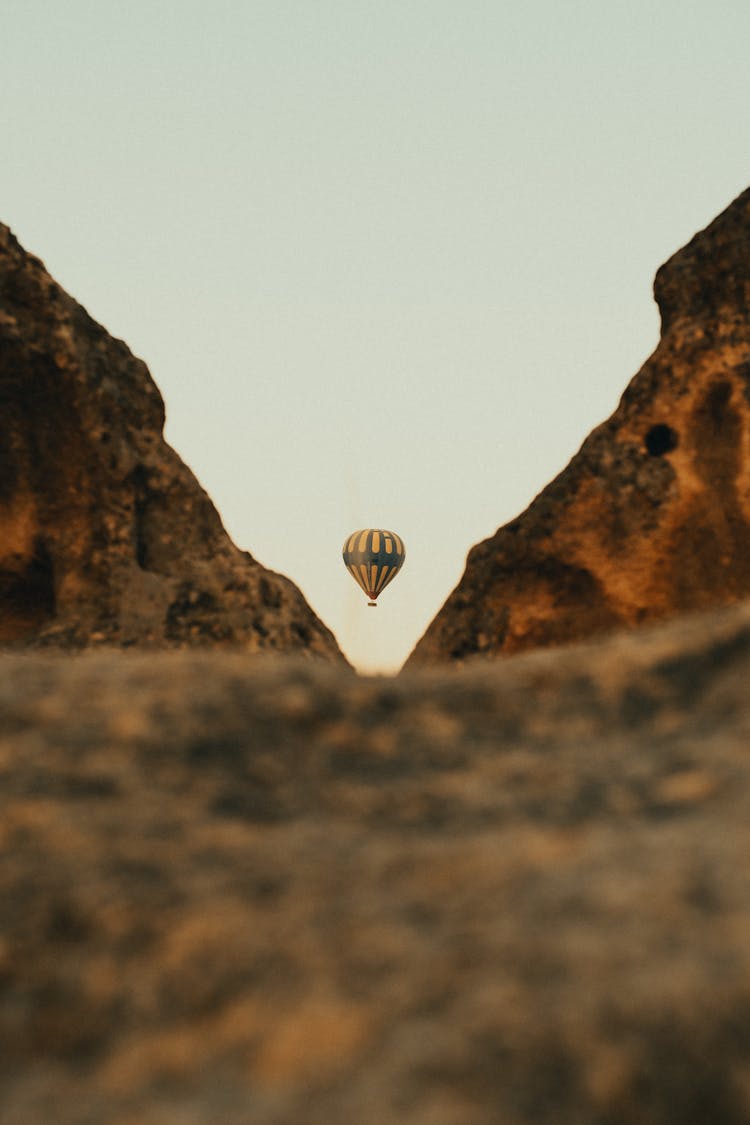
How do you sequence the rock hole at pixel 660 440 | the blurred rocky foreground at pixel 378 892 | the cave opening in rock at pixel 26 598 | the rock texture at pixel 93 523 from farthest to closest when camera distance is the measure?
the rock hole at pixel 660 440
the cave opening in rock at pixel 26 598
the rock texture at pixel 93 523
the blurred rocky foreground at pixel 378 892

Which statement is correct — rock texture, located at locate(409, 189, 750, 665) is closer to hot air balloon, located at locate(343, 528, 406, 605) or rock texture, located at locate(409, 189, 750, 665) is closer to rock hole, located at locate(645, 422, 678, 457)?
rock hole, located at locate(645, 422, 678, 457)

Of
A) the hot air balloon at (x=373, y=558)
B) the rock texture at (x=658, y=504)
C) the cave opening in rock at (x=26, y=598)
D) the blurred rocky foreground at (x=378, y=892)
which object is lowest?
the blurred rocky foreground at (x=378, y=892)

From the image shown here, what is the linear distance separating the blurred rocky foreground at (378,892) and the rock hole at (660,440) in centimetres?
350

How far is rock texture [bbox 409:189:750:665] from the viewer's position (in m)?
4.80

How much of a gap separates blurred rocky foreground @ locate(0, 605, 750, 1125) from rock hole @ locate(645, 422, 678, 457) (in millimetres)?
3504

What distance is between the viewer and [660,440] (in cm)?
500

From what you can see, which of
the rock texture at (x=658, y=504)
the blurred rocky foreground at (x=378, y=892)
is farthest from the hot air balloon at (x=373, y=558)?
the blurred rocky foreground at (x=378, y=892)

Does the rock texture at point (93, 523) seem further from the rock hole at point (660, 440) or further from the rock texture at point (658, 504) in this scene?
the rock hole at point (660, 440)

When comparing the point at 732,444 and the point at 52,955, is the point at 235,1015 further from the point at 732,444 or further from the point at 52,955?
the point at 732,444

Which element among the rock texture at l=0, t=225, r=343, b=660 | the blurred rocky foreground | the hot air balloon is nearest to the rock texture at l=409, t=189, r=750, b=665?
the rock texture at l=0, t=225, r=343, b=660

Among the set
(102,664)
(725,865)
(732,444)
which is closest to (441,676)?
(102,664)

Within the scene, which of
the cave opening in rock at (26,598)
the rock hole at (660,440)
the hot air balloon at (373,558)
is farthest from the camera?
the hot air balloon at (373,558)

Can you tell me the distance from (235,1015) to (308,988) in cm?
6

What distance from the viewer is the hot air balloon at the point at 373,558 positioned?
2472cm
